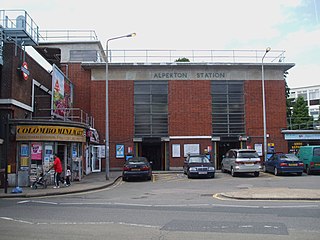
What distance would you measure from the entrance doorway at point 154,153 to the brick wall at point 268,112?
321 inches

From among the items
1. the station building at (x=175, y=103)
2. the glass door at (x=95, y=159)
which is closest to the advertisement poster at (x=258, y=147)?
the station building at (x=175, y=103)

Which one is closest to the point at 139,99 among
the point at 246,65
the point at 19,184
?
the point at 246,65

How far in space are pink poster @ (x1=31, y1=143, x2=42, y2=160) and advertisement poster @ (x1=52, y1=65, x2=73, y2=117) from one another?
458 cm

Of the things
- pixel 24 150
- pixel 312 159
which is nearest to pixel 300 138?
pixel 312 159

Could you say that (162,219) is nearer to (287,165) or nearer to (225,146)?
(287,165)

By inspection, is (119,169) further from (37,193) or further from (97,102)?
(37,193)

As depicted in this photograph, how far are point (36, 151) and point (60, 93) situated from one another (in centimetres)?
747

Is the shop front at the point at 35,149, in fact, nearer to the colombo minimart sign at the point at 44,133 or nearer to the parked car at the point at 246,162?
the colombo minimart sign at the point at 44,133

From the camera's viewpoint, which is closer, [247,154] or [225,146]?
[247,154]

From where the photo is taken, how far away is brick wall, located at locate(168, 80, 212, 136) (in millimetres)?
31953

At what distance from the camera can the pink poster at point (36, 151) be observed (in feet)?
62.7

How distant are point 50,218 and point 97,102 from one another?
22.6m

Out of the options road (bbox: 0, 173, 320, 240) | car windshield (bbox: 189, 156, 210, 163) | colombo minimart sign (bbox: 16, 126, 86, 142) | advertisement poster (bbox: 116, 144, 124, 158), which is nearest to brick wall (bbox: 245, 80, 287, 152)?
car windshield (bbox: 189, 156, 210, 163)

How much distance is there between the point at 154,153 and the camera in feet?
109
